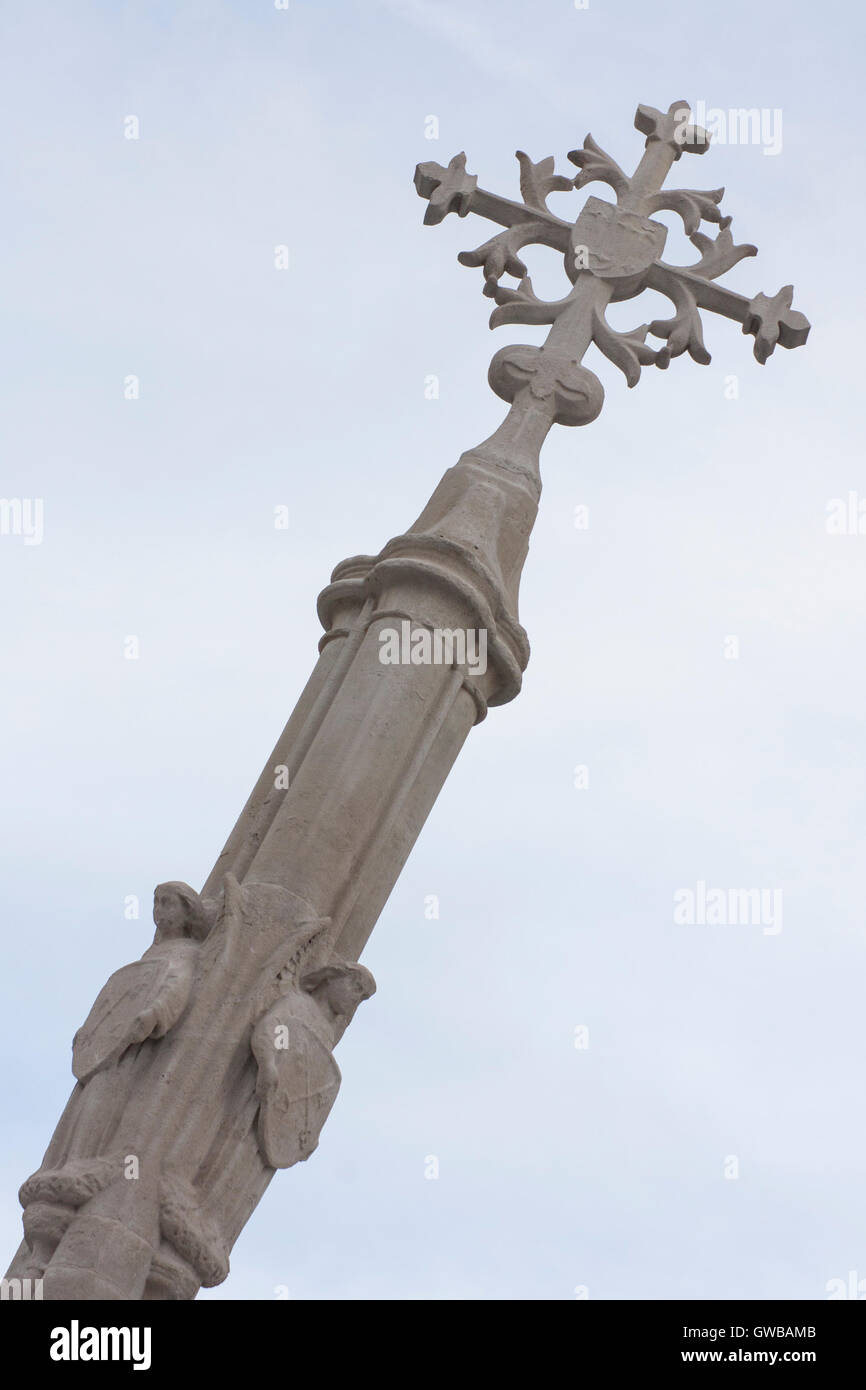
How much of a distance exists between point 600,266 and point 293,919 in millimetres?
4269

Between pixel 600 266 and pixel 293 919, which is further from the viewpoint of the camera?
pixel 600 266

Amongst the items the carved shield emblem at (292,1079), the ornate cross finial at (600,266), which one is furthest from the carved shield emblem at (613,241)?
the carved shield emblem at (292,1079)

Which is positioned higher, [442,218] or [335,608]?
[442,218]

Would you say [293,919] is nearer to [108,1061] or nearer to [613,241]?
[108,1061]

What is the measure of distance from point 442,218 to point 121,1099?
542 centimetres

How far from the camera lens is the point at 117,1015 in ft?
21.7

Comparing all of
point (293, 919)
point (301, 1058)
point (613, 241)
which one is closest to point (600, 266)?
point (613, 241)

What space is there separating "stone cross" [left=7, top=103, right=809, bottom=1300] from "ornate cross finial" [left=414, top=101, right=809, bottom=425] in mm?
33

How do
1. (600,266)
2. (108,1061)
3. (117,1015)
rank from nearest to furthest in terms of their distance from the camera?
(108,1061) < (117,1015) < (600,266)

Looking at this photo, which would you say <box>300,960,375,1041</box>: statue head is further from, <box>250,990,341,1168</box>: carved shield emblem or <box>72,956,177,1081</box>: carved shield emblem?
<box>72,956,177,1081</box>: carved shield emblem
